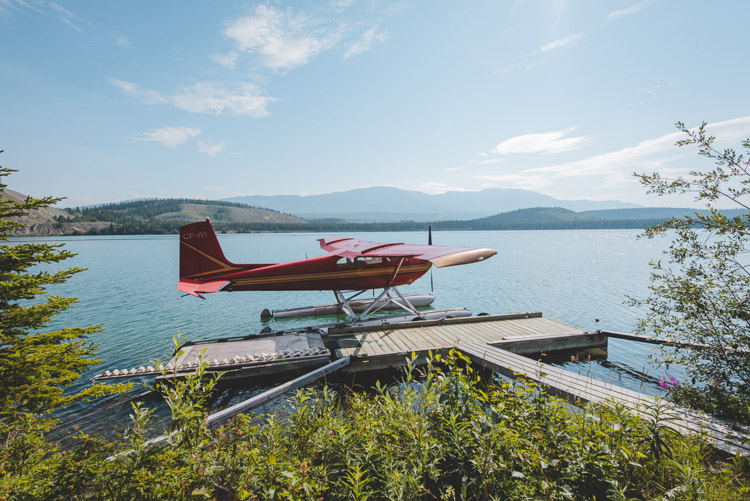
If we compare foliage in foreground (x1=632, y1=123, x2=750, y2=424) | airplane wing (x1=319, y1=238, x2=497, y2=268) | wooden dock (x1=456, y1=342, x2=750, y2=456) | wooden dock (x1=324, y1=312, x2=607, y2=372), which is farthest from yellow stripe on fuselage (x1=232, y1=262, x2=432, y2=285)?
foliage in foreground (x1=632, y1=123, x2=750, y2=424)

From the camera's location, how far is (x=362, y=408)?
11.4 ft

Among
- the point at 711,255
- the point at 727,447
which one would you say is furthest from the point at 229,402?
the point at 711,255

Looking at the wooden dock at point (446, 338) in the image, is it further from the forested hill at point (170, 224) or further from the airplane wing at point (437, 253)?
the forested hill at point (170, 224)

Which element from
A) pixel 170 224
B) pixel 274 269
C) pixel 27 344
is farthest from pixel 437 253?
pixel 170 224

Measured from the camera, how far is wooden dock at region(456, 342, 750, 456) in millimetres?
3404

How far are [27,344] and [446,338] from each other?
25.5 ft

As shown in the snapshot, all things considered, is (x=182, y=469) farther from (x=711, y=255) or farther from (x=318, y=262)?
(x=318, y=262)

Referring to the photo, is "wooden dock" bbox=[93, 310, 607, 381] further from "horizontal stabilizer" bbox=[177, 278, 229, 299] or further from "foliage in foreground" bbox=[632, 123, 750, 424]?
"foliage in foreground" bbox=[632, 123, 750, 424]

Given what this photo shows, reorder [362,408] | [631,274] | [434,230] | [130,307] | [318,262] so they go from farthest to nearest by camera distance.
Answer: [434,230]
[631,274]
[130,307]
[318,262]
[362,408]

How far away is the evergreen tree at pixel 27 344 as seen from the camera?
2867 mm

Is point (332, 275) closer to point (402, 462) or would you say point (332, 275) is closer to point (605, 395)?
point (605, 395)

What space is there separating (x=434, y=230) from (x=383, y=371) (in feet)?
496

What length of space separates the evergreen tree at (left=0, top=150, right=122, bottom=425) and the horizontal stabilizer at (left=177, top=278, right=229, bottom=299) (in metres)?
6.31

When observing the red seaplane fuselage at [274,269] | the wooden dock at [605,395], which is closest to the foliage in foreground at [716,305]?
the wooden dock at [605,395]
